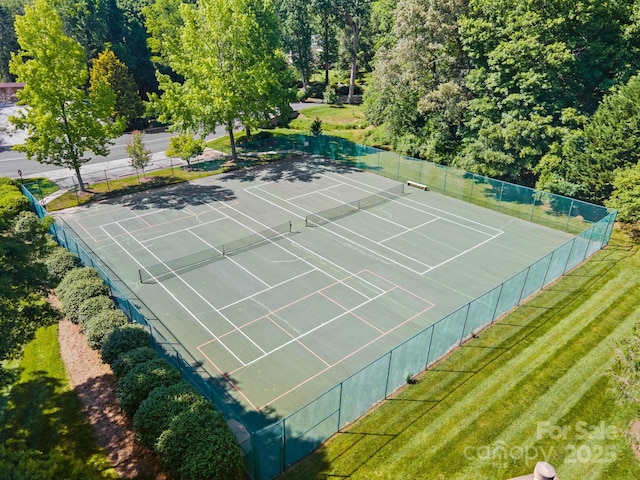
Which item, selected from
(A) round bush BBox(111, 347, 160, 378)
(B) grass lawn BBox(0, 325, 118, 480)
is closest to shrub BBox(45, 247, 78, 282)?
(B) grass lawn BBox(0, 325, 118, 480)

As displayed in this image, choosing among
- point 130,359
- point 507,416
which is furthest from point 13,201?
point 507,416

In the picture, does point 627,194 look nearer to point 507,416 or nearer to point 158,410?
point 507,416

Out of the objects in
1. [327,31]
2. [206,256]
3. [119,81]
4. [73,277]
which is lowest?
[206,256]

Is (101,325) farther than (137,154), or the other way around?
(137,154)

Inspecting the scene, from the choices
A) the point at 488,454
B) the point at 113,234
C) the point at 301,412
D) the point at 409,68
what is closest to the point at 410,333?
the point at 488,454

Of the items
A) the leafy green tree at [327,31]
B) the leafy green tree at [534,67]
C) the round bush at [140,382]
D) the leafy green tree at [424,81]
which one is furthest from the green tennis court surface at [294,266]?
the leafy green tree at [327,31]

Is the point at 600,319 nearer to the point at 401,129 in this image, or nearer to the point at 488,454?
the point at 488,454
